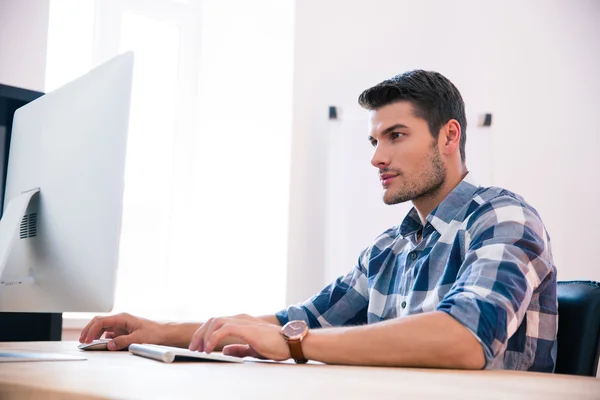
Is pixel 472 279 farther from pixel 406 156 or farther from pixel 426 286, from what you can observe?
pixel 406 156

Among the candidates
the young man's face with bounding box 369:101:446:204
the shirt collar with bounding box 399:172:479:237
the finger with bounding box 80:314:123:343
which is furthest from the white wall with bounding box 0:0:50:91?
the shirt collar with bounding box 399:172:479:237

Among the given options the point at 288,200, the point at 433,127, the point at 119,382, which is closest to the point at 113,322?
the point at 119,382

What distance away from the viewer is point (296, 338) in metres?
0.99

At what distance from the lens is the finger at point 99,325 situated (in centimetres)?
134

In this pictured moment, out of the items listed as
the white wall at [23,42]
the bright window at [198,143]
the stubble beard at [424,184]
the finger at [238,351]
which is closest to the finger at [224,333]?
the finger at [238,351]

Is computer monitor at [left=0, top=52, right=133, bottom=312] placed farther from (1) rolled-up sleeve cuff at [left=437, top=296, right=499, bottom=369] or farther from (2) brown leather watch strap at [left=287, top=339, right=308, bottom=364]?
(1) rolled-up sleeve cuff at [left=437, top=296, right=499, bottom=369]

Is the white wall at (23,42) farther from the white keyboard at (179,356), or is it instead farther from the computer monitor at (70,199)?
the white keyboard at (179,356)

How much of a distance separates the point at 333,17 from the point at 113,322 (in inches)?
84.1

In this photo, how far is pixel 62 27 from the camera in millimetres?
3096

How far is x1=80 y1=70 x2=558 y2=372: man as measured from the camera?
0.96 meters

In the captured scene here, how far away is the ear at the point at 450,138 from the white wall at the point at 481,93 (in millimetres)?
1278

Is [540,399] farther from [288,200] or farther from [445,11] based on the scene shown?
[445,11]

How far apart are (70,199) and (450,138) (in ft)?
3.05

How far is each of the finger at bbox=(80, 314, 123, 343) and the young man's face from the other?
2.20 ft
